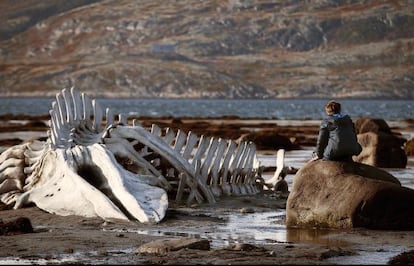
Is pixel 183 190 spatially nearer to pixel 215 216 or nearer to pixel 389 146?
pixel 215 216

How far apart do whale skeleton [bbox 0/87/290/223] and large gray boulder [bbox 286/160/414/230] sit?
170 cm

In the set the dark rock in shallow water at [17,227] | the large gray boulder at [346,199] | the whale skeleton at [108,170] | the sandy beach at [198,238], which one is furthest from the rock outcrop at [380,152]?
the dark rock in shallow water at [17,227]

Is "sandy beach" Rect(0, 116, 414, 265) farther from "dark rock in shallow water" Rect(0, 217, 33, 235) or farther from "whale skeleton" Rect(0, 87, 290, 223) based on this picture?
"whale skeleton" Rect(0, 87, 290, 223)

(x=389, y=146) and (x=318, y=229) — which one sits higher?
(x=389, y=146)

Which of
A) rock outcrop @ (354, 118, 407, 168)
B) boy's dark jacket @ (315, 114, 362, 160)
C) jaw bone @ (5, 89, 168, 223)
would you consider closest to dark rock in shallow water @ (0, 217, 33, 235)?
jaw bone @ (5, 89, 168, 223)

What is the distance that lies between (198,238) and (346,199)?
85.7 inches

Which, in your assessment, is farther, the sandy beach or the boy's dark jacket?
the boy's dark jacket

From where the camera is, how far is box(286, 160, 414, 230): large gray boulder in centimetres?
1330

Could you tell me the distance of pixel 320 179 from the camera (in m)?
13.8

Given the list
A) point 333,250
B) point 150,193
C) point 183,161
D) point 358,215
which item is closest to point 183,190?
point 183,161

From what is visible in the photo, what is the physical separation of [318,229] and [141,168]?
2882 millimetres

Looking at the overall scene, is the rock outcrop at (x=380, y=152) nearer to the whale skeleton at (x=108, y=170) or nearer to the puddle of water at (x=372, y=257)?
the whale skeleton at (x=108, y=170)

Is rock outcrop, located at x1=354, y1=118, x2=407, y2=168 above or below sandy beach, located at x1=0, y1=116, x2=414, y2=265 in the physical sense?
above

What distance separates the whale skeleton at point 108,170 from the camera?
1376cm
